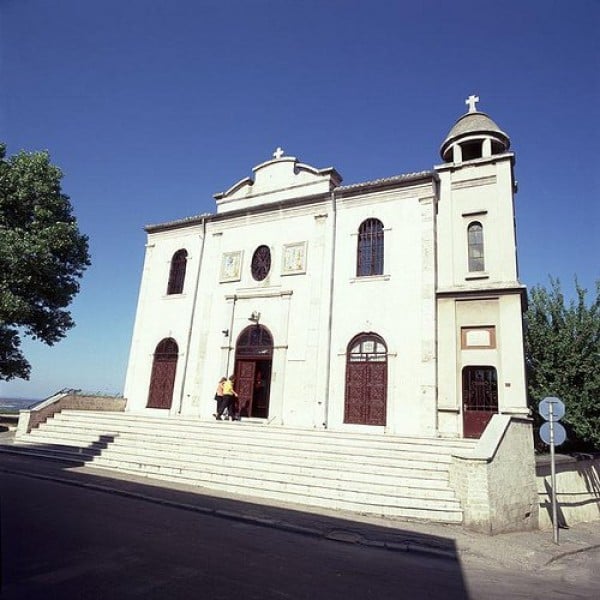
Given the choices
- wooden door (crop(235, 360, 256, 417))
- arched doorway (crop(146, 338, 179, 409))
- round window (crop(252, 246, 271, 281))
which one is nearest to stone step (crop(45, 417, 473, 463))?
wooden door (crop(235, 360, 256, 417))

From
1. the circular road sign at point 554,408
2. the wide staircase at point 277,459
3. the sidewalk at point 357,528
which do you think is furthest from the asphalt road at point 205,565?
the circular road sign at point 554,408

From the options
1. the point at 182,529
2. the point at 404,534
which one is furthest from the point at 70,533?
the point at 404,534

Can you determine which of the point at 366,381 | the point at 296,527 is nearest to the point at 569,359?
the point at 366,381

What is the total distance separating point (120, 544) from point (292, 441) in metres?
6.80

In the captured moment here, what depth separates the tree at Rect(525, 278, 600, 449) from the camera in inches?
664

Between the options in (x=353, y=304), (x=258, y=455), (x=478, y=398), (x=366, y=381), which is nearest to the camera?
(x=258, y=455)

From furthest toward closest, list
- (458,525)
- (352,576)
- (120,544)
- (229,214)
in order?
(229,214), (458,525), (120,544), (352,576)

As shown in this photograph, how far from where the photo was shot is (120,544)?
222 inches

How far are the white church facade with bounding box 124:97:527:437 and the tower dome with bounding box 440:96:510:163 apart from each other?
64 mm

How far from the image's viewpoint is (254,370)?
674 inches

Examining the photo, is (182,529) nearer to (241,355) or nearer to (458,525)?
(458,525)

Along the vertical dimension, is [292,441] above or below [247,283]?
below

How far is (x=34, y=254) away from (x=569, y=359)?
21.0 m

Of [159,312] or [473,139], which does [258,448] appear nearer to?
[159,312]
